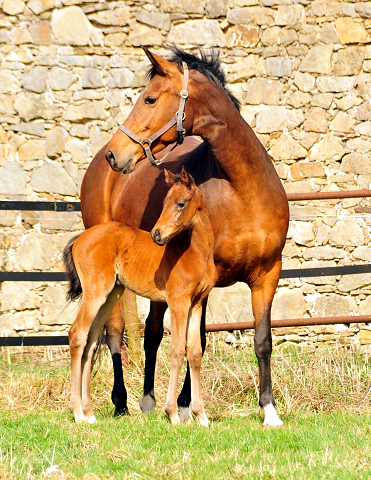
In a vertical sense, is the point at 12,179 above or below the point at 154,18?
below

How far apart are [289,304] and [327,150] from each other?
6.03 ft

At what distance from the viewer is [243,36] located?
789cm

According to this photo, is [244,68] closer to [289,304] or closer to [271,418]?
[289,304]

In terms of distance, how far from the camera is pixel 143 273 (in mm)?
4613

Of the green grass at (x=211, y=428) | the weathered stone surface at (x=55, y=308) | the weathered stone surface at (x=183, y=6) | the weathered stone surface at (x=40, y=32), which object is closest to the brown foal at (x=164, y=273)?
the green grass at (x=211, y=428)

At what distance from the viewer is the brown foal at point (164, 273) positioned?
170 inches

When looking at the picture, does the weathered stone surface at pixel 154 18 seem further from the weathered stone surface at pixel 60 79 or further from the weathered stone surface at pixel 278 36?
the weathered stone surface at pixel 278 36

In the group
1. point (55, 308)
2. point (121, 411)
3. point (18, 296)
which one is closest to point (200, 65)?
point (121, 411)

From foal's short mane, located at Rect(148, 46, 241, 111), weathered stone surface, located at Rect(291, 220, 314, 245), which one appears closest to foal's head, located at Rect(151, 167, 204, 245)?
foal's short mane, located at Rect(148, 46, 241, 111)

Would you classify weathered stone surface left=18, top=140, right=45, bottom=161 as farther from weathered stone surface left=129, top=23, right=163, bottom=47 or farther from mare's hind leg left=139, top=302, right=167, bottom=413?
mare's hind leg left=139, top=302, right=167, bottom=413

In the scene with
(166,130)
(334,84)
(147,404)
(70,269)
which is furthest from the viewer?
(334,84)

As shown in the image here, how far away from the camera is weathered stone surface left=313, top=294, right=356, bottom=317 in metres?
7.87

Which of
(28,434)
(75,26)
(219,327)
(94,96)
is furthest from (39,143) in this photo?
(28,434)

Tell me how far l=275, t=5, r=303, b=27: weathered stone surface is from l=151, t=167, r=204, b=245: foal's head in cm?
419
